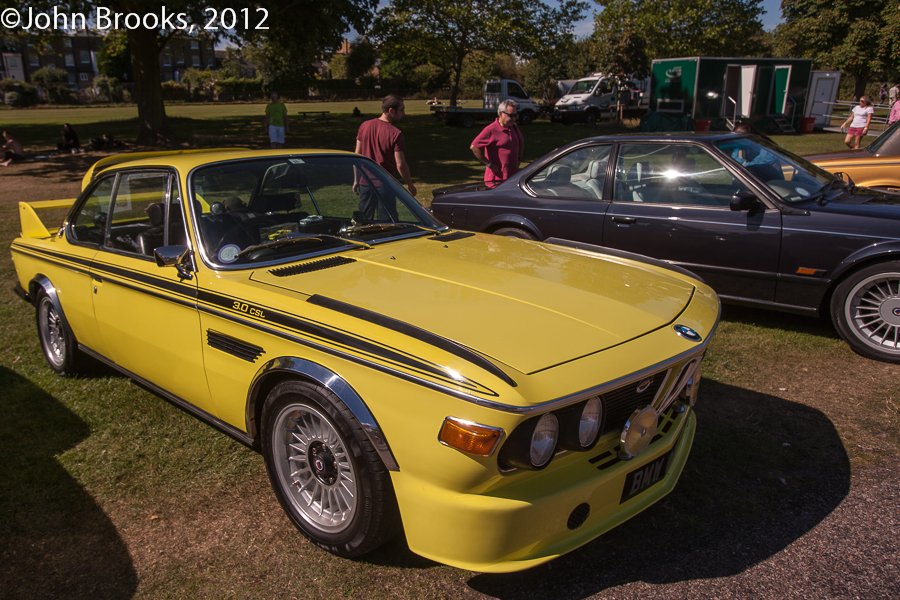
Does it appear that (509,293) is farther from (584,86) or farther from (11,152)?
(584,86)

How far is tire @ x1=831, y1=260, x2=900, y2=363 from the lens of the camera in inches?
167

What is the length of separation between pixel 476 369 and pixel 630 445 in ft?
2.41

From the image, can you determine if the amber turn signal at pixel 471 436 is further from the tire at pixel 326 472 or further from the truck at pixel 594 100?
the truck at pixel 594 100

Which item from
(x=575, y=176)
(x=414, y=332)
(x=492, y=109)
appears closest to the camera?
(x=414, y=332)

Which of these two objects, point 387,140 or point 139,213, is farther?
point 387,140

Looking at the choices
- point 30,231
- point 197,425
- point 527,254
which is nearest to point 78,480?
point 197,425

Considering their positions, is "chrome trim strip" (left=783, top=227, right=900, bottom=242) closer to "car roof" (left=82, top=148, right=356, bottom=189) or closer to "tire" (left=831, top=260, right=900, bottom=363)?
"tire" (left=831, top=260, right=900, bottom=363)

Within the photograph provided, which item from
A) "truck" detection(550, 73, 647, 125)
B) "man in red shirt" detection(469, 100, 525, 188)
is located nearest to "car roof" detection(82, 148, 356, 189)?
"man in red shirt" detection(469, 100, 525, 188)

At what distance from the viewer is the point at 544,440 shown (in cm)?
204

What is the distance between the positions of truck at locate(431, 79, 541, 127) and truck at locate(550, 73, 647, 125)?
4.77ft

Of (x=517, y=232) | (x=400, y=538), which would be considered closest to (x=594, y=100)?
(x=517, y=232)

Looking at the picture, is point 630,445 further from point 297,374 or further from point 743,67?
point 743,67

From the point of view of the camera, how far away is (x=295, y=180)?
3.51 m

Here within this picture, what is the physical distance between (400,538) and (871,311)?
3841 mm
